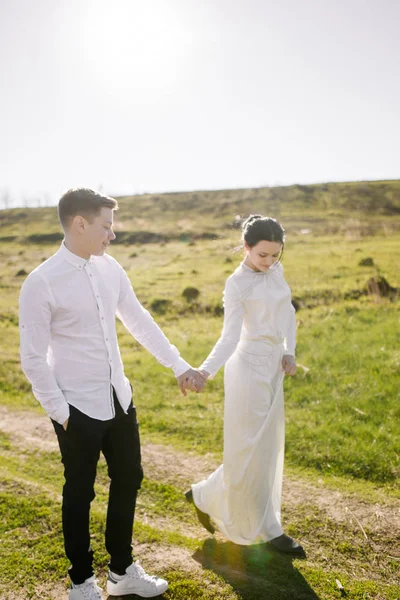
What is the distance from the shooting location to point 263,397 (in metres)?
4.38

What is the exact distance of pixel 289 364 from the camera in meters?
4.46

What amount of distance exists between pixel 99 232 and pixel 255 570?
3.17m

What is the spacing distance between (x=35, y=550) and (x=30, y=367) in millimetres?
2325

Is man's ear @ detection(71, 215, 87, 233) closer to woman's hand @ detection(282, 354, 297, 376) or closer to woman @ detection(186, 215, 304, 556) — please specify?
woman @ detection(186, 215, 304, 556)

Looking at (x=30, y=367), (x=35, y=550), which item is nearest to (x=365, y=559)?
(x=35, y=550)

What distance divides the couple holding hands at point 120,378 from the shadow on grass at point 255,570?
5.1 inches

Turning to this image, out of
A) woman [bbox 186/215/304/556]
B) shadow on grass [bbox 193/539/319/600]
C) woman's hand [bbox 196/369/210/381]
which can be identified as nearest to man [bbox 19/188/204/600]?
woman's hand [bbox 196/369/210/381]

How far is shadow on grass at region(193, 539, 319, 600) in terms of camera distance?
150 inches

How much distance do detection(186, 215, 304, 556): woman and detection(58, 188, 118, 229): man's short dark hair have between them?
4.68 feet

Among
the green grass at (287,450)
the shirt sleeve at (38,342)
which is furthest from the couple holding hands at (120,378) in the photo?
the green grass at (287,450)

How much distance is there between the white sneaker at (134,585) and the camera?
147 inches

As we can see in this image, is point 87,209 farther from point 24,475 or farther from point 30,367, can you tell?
point 24,475

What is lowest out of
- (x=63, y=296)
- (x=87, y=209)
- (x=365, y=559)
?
(x=365, y=559)

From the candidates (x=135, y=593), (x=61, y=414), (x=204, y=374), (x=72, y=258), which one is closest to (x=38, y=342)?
(x=61, y=414)
